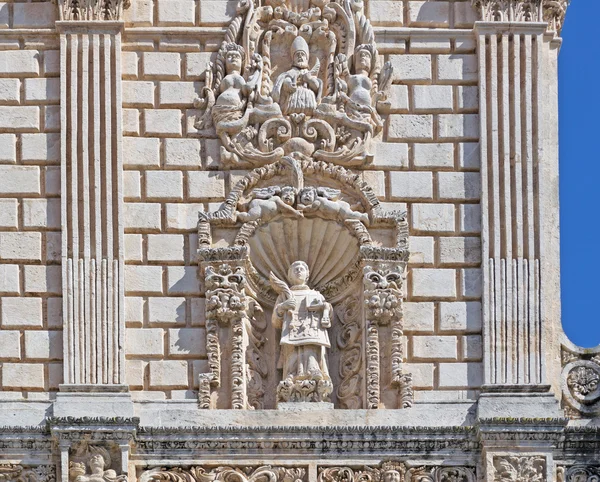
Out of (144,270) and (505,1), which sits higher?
(505,1)

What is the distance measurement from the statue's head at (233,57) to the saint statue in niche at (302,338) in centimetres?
226

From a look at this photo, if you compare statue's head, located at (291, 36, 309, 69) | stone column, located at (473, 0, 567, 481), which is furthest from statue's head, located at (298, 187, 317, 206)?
stone column, located at (473, 0, 567, 481)

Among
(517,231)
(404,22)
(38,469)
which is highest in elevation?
(404,22)

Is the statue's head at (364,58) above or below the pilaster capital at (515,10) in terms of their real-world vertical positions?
below

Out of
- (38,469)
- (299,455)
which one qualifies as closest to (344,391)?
(299,455)

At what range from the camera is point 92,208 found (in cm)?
3478

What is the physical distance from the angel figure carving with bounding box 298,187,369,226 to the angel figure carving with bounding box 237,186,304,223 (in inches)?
3.9

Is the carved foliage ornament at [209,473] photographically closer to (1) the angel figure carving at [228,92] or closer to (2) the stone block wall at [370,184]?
(2) the stone block wall at [370,184]

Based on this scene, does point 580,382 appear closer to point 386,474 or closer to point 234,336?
point 386,474

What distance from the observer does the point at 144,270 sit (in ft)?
114

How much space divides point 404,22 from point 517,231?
8.88 ft

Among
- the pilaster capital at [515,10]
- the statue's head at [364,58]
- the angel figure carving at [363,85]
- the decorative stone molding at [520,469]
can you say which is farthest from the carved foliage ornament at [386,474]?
the pilaster capital at [515,10]

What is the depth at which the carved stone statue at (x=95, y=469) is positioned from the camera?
33.6 meters

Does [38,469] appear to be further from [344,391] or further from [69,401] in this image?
[344,391]
